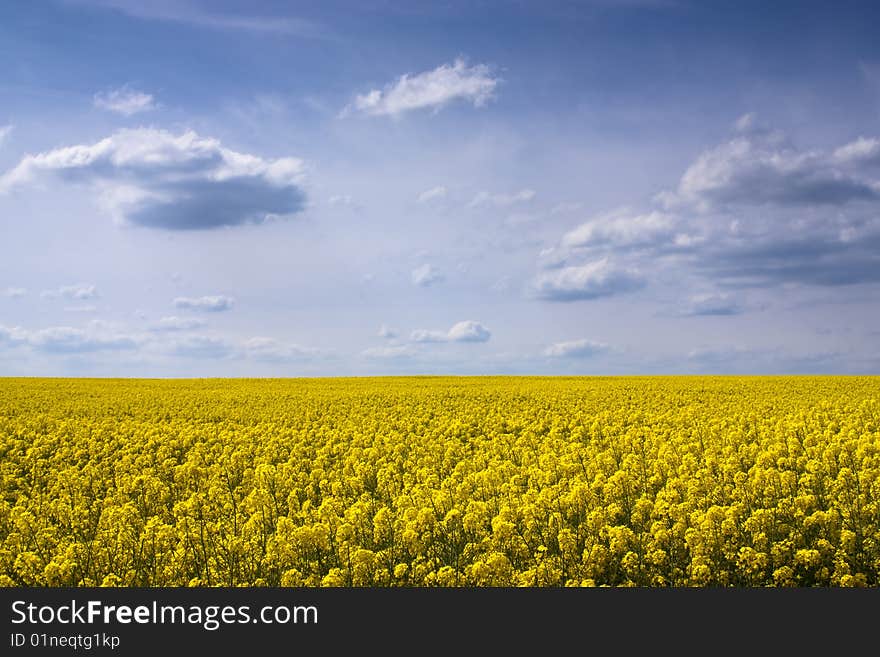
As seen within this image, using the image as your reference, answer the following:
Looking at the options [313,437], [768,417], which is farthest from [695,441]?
[313,437]

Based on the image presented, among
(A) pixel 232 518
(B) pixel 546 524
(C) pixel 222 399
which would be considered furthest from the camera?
(C) pixel 222 399

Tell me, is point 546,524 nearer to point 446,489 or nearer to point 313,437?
point 446,489

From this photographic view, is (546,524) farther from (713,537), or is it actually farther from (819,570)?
(819,570)

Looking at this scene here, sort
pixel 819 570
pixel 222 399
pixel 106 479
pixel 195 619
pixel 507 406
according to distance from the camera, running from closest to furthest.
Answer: pixel 195 619
pixel 819 570
pixel 106 479
pixel 507 406
pixel 222 399

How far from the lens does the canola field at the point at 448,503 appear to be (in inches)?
378

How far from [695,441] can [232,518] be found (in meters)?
10.9

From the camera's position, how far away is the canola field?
961 centimetres

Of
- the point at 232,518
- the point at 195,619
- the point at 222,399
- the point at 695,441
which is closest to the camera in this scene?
the point at 195,619

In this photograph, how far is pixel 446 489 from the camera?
13.2 m

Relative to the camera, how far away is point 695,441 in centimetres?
1794

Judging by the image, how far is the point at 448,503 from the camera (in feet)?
40.3

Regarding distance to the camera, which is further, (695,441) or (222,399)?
(222,399)

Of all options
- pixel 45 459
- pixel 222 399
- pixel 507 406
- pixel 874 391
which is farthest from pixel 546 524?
pixel 874 391

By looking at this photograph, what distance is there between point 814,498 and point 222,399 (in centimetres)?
2871
